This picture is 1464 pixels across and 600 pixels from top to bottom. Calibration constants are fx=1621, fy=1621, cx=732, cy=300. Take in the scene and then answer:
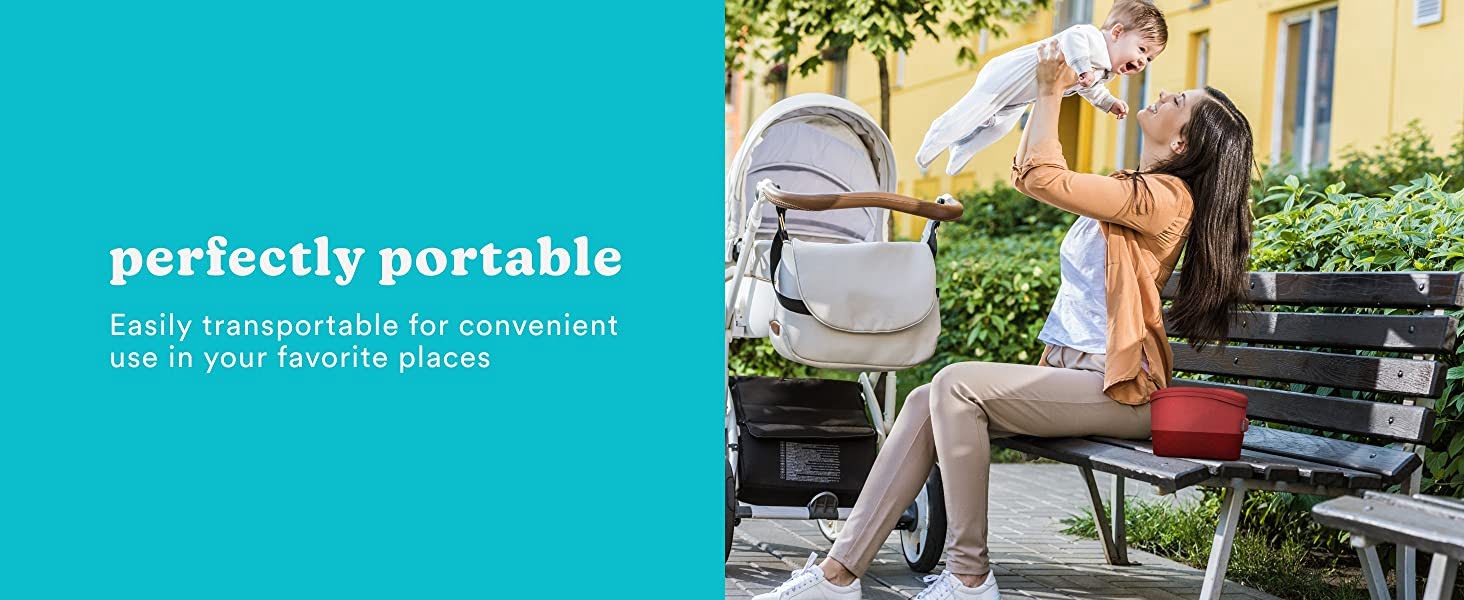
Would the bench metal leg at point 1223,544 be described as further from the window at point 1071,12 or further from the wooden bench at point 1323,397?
the window at point 1071,12

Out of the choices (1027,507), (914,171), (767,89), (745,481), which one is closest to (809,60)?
(1027,507)

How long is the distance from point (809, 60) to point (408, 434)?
817cm

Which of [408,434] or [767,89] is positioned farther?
[767,89]

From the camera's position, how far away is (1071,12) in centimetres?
1794

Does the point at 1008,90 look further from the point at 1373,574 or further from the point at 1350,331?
the point at 1373,574

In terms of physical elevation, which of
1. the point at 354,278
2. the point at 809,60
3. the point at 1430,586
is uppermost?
the point at 809,60

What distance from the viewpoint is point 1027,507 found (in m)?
6.14

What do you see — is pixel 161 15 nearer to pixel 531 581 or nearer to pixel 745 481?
pixel 531 581

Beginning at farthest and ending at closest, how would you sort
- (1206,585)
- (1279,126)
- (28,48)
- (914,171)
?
(914,171)
(1279,126)
(1206,585)
(28,48)

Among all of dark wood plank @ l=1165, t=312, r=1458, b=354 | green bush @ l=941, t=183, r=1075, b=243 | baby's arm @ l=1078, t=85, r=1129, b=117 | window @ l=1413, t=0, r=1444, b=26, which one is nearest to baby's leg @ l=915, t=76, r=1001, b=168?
baby's arm @ l=1078, t=85, r=1129, b=117

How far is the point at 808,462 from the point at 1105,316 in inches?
38.0

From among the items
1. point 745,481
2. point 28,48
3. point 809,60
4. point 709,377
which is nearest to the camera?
point 28,48

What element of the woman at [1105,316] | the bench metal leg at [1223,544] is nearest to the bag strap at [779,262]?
the woman at [1105,316]

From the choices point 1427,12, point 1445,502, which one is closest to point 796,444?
point 1445,502
